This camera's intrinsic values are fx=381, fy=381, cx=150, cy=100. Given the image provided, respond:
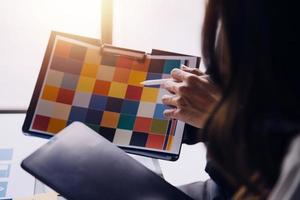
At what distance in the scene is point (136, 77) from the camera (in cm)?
85

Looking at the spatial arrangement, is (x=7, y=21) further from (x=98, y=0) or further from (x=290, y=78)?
(x=290, y=78)

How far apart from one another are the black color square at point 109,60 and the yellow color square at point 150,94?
0.31ft

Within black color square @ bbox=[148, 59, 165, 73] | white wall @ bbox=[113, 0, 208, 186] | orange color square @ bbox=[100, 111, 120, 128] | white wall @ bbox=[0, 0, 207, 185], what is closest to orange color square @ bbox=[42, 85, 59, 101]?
orange color square @ bbox=[100, 111, 120, 128]

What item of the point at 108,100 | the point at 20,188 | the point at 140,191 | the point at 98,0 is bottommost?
the point at 20,188

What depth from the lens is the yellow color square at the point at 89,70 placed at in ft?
2.75

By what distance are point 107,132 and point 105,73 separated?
0.14 meters

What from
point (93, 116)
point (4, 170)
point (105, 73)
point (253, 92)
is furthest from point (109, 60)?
point (253, 92)

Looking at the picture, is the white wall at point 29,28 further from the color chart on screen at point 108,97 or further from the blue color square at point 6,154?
the color chart on screen at point 108,97

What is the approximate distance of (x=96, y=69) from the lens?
0.85 meters

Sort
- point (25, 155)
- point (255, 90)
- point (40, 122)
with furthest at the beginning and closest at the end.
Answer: point (25, 155), point (40, 122), point (255, 90)

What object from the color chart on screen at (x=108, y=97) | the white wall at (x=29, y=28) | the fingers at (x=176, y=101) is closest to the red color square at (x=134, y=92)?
the color chart on screen at (x=108, y=97)

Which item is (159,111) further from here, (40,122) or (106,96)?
(40,122)

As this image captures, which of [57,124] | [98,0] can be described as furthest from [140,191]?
[98,0]

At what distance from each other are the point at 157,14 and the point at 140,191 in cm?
74
